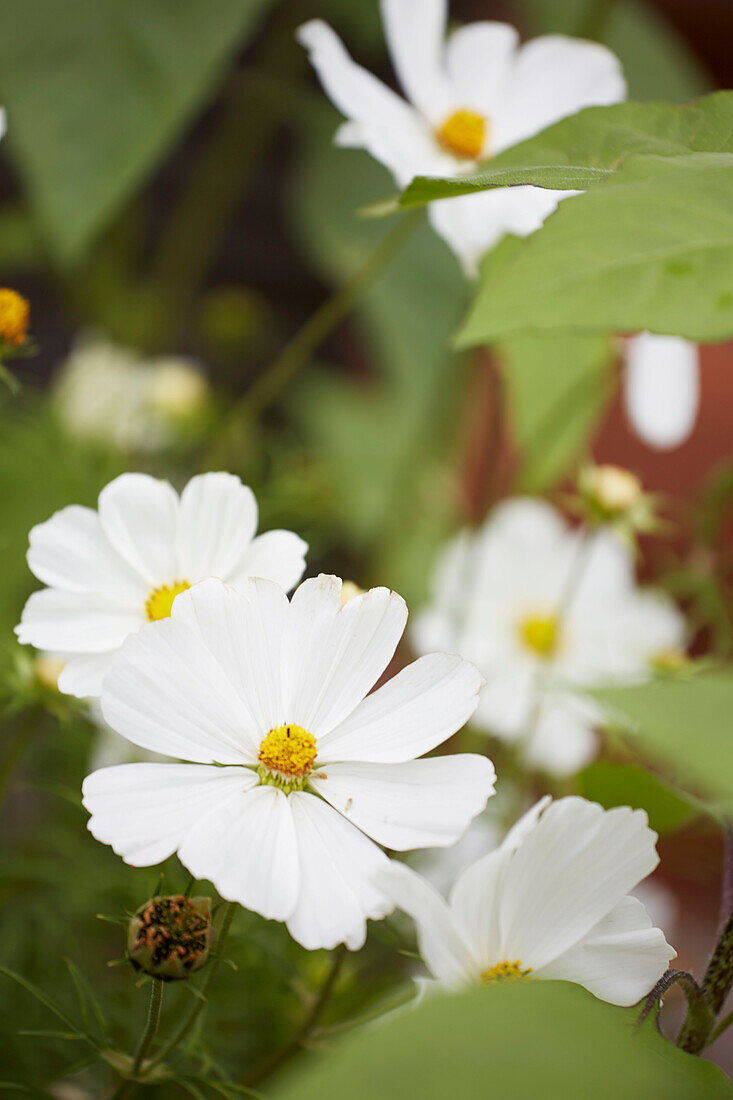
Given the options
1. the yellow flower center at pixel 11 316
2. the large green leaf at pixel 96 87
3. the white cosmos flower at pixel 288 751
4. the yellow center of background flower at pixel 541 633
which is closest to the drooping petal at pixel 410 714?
the white cosmos flower at pixel 288 751

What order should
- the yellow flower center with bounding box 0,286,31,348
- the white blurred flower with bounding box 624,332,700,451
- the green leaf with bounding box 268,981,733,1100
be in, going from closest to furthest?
1. the green leaf with bounding box 268,981,733,1100
2. the yellow flower center with bounding box 0,286,31,348
3. the white blurred flower with bounding box 624,332,700,451

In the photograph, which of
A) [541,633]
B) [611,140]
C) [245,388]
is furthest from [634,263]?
[245,388]

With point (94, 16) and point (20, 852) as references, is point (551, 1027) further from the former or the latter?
point (94, 16)

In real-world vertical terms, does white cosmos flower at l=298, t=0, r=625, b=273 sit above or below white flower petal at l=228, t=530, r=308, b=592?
above

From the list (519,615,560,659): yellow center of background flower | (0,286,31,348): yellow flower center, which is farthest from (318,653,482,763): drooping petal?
(519,615,560,659): yellow center of background flower

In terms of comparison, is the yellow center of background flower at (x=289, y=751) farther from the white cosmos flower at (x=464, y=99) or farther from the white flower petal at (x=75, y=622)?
the white cosmos flower at (x=464, y=99)

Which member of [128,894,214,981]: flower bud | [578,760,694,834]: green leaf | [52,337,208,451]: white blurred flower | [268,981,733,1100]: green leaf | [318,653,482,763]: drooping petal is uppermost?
[268,981,733,1100]: green leaf

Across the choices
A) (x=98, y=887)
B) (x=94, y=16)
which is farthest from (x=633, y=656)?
(x=94, y=16)

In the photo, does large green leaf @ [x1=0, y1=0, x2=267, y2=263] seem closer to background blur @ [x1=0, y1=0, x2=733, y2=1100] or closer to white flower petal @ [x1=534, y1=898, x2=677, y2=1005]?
background blur @ [x1=0, y1=0, x2=733, y2=1100]
